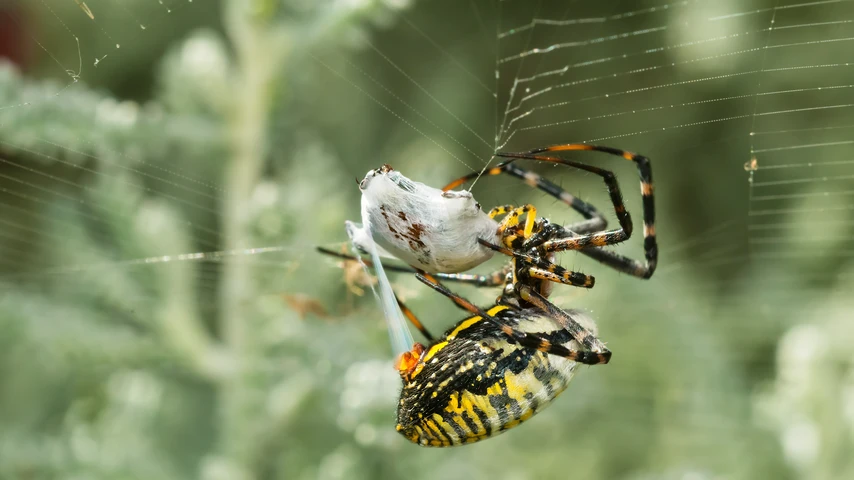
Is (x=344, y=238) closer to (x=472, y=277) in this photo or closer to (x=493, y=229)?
(x=472, y=277)

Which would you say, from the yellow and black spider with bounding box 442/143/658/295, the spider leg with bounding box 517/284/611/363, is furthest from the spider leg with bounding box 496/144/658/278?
the spider leg with bounding box 517/284/611/363

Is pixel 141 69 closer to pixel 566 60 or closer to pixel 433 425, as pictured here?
pixel 566 60

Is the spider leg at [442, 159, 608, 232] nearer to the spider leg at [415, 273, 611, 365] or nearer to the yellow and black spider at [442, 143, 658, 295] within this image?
the yellow and black spider at [442, 143, 658, 295]

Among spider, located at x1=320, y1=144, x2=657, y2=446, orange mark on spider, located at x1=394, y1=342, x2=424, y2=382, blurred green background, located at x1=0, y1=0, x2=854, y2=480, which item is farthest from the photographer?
blurred green background, located at x1=0, y1=0, x2=854, y2=480

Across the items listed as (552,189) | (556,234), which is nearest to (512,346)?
(556,234)

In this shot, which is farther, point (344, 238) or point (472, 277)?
point (344, 238)

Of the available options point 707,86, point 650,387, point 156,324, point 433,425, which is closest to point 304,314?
point 156,324

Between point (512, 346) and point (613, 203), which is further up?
point (613, 203)
